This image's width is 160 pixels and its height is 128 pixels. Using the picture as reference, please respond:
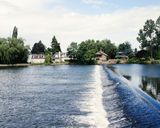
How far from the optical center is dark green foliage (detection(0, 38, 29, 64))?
345 feet

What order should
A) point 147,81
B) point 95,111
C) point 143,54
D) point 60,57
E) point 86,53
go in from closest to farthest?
1. point 95,111
2. point 147,81
3. point 86,53
4. point 143,54
5. point 60,57

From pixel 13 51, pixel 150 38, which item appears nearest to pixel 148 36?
pixel 150 38

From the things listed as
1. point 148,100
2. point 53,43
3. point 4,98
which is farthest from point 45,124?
point 53,43

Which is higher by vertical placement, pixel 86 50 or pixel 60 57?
pixel 86 50

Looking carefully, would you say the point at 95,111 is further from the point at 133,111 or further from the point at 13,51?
the point at 13,51

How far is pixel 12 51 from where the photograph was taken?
10625cm

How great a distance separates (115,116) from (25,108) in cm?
590

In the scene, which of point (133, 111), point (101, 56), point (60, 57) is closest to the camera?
point (133, 111)

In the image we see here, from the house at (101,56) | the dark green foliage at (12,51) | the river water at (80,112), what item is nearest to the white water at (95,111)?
the river water at (80,112)

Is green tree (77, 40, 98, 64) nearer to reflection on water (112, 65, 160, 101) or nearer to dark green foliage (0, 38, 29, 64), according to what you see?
dark green foliage (0, 38, 29, 64)

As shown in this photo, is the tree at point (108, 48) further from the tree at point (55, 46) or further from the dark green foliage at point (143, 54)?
the tree at point (55, 46)

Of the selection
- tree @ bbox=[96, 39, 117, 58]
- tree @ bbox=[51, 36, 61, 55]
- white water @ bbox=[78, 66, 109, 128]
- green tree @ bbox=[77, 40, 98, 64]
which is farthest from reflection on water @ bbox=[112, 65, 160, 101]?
tree @ bbox=[96, 39, 117, 58]

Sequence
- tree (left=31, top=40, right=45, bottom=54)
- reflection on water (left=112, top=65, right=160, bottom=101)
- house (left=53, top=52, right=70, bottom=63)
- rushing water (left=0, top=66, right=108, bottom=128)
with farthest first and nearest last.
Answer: tree (left=31, top=40, right=45, bottom=54) < house (left=53, top=52, right=70, bottom=63) < reflection on water (left=112, top=65, right=160, bottom=101) < rushing water (left=0, top=66, right=108, bottom=128)

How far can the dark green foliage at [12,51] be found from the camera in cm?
10525
